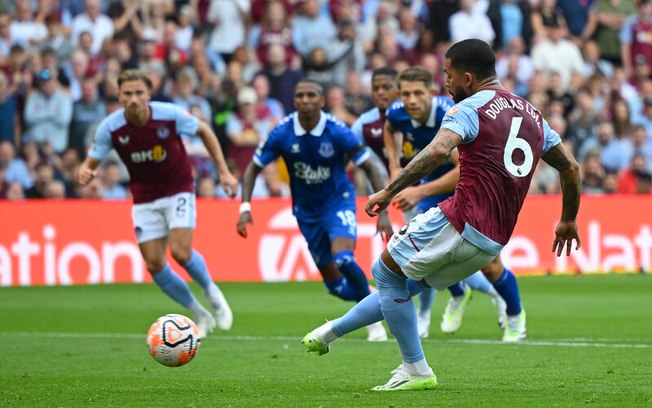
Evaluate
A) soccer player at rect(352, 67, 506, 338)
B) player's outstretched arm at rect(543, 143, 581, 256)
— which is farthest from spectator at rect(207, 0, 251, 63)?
player's outstretched arm at rect(543, 143, 581, 256)

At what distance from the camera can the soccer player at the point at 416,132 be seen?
40.3ft

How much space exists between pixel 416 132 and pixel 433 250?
4.74 metres

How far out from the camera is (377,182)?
1268 cm

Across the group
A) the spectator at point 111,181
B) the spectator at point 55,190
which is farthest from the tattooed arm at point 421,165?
the spectator at point 111,181

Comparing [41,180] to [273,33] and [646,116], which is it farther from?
[646,116]

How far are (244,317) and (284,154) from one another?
10.7 feet

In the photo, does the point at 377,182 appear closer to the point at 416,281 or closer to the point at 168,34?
the point at 416,281

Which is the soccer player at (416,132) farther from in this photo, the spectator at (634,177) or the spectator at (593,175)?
the spectator at (634,177)

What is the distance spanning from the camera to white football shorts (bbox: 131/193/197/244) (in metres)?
13.7

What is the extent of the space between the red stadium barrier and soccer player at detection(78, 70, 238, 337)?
6.62m

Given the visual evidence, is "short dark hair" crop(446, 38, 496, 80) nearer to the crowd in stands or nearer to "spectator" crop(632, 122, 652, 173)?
the crowd in stands

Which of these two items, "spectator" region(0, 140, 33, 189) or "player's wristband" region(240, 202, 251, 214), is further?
"spectator" region(0, 140, 33, 189)

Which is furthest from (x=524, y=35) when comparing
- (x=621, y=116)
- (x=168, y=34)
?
(x=168, y=34)

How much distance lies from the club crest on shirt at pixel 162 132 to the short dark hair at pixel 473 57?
19.3ft
